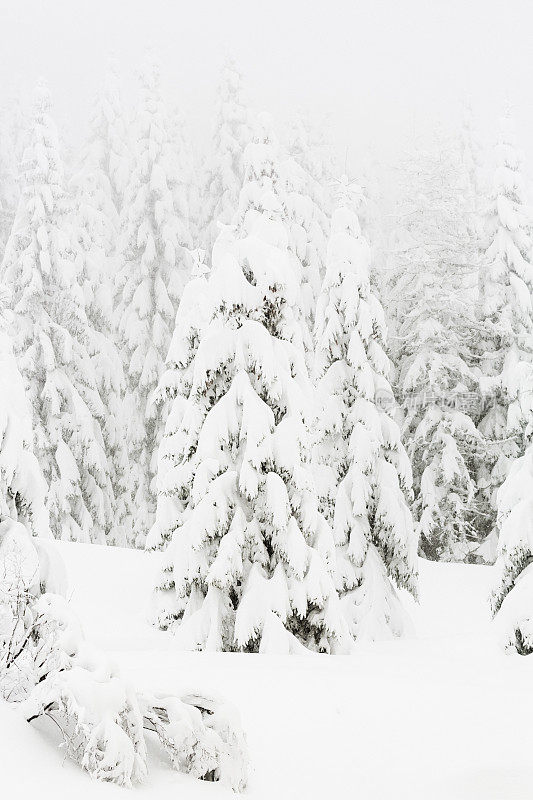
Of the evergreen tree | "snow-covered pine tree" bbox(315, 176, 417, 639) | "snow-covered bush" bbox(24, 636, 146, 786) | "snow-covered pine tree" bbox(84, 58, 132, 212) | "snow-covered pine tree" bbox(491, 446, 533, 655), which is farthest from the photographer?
"snow-covered pine tree" bbox(84, 58, 132, 212)

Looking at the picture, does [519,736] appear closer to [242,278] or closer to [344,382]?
[242,278]

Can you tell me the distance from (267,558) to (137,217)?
23.9 metres

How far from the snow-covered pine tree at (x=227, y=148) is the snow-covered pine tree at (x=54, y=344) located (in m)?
8.83

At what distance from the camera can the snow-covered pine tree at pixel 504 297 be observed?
85.3 feet

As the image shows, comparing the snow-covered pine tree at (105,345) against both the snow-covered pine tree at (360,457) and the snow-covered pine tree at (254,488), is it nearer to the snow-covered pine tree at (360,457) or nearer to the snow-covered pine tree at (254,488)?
the snow-covered pine tree at (360,457)

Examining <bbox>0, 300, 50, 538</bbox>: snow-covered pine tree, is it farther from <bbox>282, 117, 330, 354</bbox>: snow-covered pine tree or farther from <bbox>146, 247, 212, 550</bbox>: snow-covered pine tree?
<bbox>282, 117, 330, 354</bbox>: snow-covered pine tree

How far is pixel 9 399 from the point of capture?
1011 cm

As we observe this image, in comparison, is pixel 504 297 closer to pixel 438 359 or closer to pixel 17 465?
pixel 438 359

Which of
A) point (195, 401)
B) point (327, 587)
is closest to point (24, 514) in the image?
point (195, 401)

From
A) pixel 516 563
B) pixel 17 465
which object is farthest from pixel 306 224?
pixel 17 465

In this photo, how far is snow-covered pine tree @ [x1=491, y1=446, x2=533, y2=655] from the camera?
40.1 feet

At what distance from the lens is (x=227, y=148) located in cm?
3559

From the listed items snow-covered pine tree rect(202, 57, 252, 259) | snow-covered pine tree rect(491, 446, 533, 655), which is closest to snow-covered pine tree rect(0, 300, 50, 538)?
snow-covered pine tree rect(491, 446, 533, 655)

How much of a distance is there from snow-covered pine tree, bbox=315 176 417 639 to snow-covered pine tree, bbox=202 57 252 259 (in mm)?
16393
